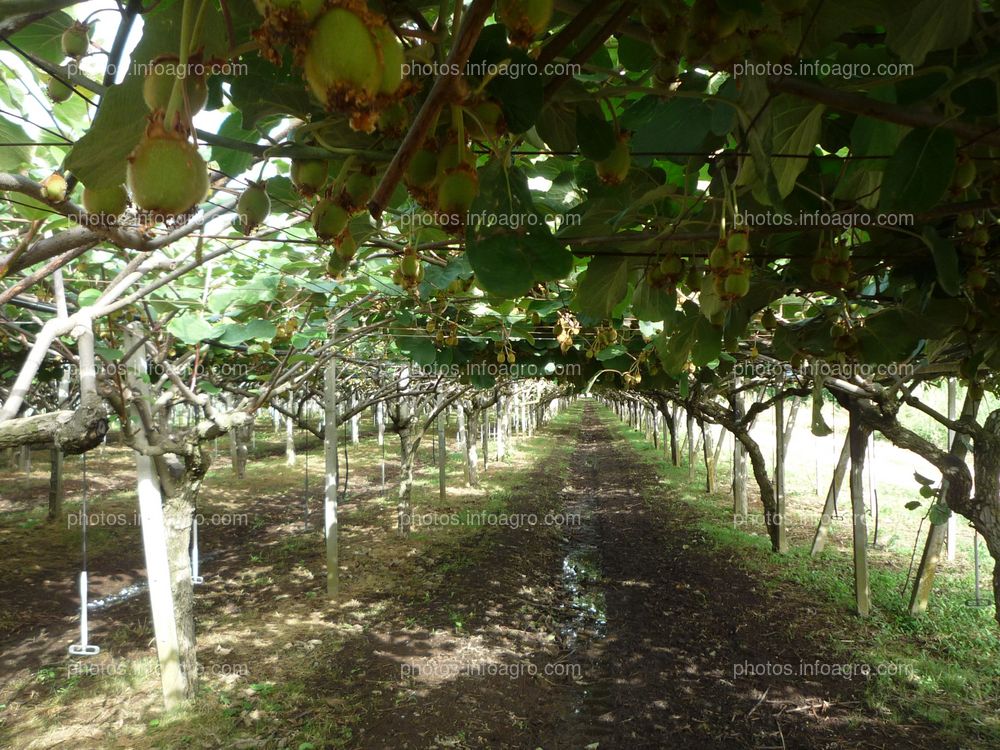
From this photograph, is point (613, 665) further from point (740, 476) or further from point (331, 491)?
point (740, 476)

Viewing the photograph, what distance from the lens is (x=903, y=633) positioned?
579cm

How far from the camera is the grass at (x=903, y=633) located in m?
4.46

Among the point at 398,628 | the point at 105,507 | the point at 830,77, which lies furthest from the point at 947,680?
the point at 105,507

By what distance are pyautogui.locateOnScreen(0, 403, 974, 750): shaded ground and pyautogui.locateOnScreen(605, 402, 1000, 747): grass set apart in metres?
0.21

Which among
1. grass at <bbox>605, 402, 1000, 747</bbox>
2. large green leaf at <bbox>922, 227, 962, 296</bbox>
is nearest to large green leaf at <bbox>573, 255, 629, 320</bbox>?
large green leaf at <bbox>922, 227, 962, 296</bbox>

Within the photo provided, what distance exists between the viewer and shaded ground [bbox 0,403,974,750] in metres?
4.30

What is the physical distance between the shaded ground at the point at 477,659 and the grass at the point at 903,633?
0.69 ft

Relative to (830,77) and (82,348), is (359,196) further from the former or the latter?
(82,348)

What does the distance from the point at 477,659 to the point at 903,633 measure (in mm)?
4069

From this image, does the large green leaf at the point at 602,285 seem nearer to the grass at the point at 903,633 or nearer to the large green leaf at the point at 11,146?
the large green leaf at the point at 11,146

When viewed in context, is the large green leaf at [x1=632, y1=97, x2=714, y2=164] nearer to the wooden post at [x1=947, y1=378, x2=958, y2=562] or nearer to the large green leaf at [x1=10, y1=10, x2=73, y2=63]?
the large green leaf at [x1=10, y1=10, x2=73, y2=63]

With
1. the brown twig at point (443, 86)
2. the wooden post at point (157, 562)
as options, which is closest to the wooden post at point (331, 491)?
the wooden post at point (157, 562)

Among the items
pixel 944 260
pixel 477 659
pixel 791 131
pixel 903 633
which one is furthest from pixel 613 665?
pixel 791 131

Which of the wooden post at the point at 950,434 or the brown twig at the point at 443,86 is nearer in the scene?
the brown twig at the point at 443,86
